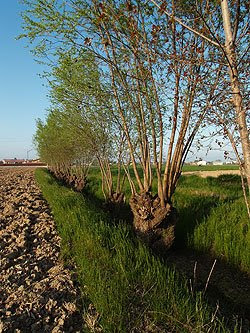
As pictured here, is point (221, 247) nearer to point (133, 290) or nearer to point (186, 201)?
point (133, 290)

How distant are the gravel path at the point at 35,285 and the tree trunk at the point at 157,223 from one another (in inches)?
70.9

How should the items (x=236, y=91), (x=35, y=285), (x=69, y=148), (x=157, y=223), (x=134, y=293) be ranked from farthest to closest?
(x=69, y=148), (x=157, y=223), (x=35, y=285), (x=236, y=91), (x=134, y=293)

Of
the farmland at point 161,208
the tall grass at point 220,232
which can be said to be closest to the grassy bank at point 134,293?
the farmland at point 161,208

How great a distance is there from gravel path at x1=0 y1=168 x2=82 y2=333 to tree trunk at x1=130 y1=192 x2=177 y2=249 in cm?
180

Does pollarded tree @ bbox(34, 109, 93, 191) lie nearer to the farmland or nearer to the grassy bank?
the farmland

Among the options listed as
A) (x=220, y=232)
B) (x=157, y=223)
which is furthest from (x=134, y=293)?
(x=220, y=232)

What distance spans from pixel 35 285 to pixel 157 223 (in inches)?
115

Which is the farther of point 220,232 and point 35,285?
point 220,232

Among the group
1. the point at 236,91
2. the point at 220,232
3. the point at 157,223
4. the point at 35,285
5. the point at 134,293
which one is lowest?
the point at 35,285

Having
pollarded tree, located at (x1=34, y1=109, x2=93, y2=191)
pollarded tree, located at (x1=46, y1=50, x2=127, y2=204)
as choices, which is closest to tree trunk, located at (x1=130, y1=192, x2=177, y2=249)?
pollarded tree, located at (x1=46, y1=50, x2=127, y2=204)

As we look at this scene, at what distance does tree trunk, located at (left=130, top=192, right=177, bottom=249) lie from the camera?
6.39 meters

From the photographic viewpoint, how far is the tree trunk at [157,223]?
6395 millimetres

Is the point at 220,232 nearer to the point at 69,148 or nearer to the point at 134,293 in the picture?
the point at 134,293

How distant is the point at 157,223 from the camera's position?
21.0 ft
